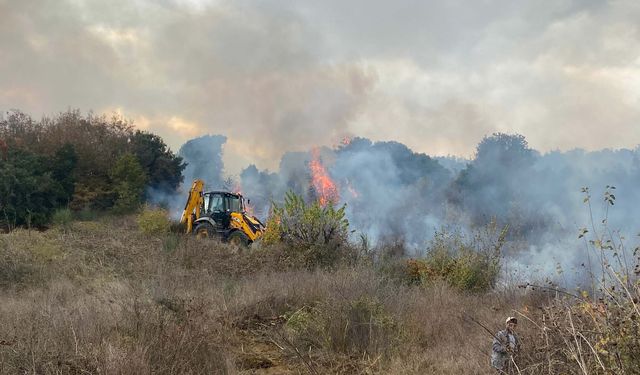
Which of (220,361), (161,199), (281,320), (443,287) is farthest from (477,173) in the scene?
(220,361)

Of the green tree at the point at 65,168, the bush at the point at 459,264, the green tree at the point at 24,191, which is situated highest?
the green tree at the point at 65,168

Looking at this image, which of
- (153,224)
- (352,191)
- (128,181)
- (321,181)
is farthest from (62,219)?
(321,181)

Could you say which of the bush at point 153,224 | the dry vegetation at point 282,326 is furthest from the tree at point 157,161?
the dry vegetation at point 282,326

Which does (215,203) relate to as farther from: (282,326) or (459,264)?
(282,326)

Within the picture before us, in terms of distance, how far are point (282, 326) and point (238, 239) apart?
35.9 ft

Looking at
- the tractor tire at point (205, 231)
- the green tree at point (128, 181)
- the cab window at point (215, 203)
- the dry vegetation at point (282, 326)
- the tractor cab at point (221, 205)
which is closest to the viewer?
the dry vegetation at point (282, 326)

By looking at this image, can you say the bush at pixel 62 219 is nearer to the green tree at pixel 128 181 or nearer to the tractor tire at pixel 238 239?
the green tree at pixel 128 181

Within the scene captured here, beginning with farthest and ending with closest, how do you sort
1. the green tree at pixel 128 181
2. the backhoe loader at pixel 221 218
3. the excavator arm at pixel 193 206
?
the green tree at pixel 128 181
the excavator arm at pixel 193 206
the backhoe loader at pixel 221 218

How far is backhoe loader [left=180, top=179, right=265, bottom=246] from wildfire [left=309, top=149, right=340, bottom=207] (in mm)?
15486

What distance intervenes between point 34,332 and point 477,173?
123 feet

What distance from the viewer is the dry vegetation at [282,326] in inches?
158

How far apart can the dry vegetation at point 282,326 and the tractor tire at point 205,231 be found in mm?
6582

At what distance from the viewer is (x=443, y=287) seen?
33.8ft

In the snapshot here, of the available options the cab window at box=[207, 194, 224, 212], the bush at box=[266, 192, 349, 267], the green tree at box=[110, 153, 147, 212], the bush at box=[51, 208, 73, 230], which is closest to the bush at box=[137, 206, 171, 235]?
the cab window at box=[207, 194, 224, 212]
